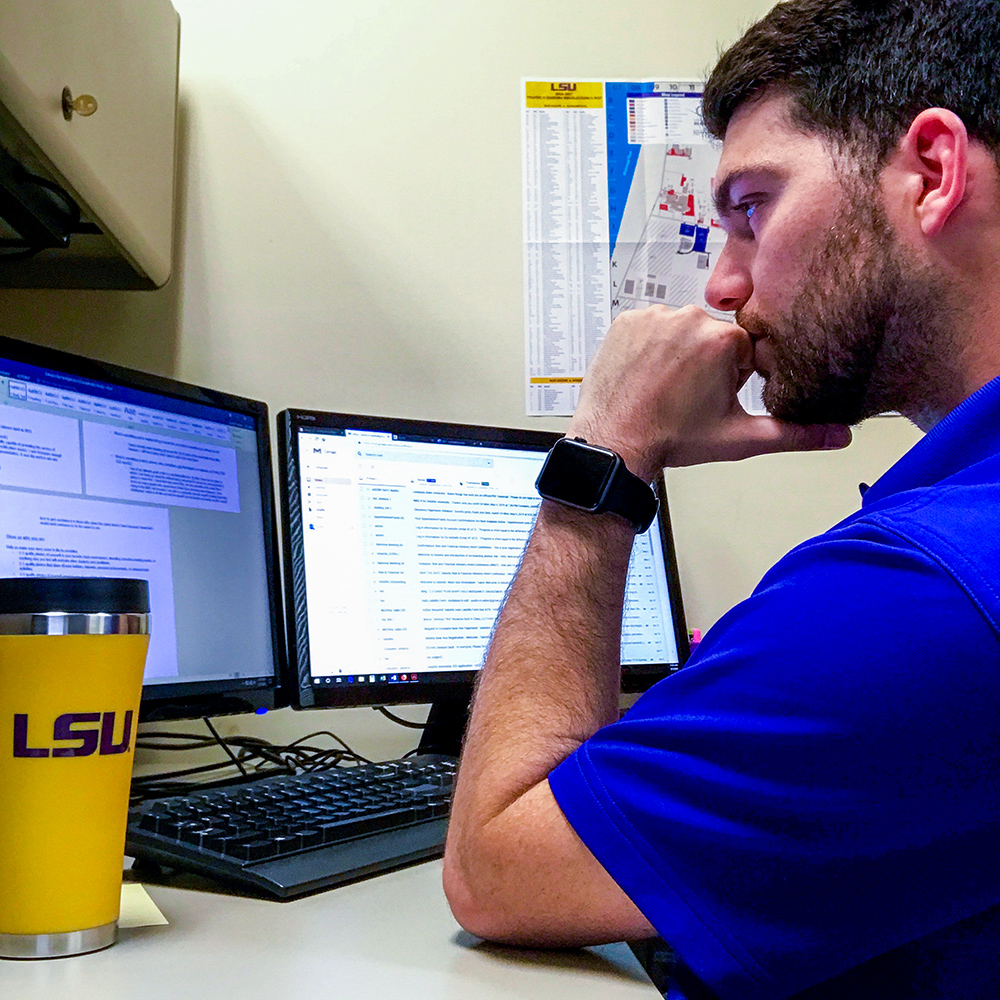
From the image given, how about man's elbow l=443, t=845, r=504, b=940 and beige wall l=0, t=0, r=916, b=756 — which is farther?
beige wall l=0, t=0, r=916, b=756

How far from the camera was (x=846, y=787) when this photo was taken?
0.46 metres

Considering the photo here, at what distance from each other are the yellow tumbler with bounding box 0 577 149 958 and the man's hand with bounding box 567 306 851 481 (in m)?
0.47

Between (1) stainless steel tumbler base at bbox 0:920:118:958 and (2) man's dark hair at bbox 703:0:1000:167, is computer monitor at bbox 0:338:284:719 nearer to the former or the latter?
(1) stainless steel tumbler base at bbox 0:920:118:958

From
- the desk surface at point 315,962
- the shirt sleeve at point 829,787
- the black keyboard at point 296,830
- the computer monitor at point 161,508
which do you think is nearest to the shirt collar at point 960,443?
the shirt sleeve at point 829,787

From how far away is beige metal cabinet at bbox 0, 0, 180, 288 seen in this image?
2.76ft

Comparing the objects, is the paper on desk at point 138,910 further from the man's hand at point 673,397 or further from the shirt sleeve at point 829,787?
the man's hand at point 673,397

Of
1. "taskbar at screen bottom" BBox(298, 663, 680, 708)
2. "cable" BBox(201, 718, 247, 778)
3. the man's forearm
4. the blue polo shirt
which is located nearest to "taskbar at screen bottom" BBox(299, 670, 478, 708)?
"taskbar at screen bottom" BBox(298, 663, 680, 708)

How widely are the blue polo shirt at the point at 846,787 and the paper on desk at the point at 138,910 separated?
28 cm

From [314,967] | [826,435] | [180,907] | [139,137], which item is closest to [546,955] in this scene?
[314,967]

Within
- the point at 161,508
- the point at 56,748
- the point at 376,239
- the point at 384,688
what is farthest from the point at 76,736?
the point at 376,239

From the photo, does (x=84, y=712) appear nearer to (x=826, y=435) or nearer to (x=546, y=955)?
(x=546, y=955)

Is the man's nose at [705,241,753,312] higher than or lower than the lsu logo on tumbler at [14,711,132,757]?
higher

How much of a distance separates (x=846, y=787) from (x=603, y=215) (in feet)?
3.72

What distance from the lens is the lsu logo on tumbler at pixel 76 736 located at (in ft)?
1.59
